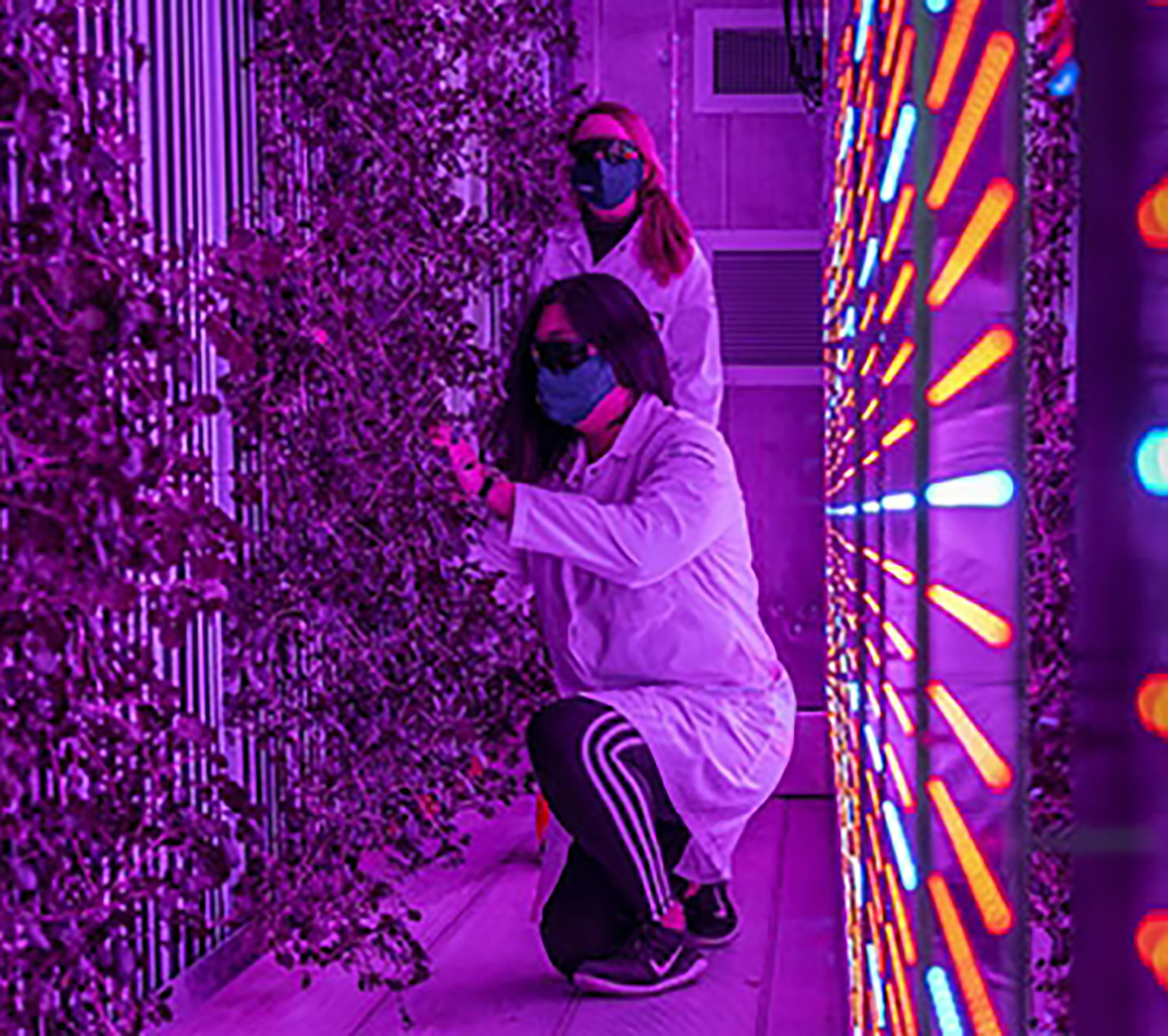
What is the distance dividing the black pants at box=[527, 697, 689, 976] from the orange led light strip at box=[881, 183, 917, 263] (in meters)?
2.15

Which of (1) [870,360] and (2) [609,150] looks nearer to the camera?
(1) [870,360]

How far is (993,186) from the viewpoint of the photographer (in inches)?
16.4

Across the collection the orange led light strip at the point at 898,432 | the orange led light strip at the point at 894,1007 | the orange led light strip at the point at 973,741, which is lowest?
the orange led light strip at the point at 894,1007

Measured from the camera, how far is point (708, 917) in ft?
10.6

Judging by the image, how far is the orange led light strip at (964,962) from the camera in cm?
44

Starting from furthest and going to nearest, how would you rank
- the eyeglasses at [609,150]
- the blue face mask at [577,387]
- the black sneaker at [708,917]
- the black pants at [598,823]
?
the eyeglasses at [609,150]
the black sneaker at [708,917]
the blue face mask at [577,387]
the black pants at [598,823]

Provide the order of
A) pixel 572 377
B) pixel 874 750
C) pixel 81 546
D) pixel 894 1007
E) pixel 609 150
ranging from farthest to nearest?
pixel 609 150
pixel 572 377
pixel 81 546
pixel 874 750
pixel 894 1007

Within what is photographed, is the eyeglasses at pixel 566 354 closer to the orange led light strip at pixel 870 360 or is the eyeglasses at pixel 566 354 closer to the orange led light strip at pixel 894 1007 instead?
the orange led light strip at pixel 870 360

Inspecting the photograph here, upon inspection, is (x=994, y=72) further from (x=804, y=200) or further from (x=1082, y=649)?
(x=804, y=200)

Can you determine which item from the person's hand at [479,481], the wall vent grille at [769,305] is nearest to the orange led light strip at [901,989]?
the person's hand at [479,481]

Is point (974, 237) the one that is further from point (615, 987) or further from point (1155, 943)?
point (615, 987)

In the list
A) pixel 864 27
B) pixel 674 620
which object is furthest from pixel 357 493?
pixel 864 27

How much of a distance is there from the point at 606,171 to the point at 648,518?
1407mm

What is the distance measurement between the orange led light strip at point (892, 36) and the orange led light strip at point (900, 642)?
0.25 m
